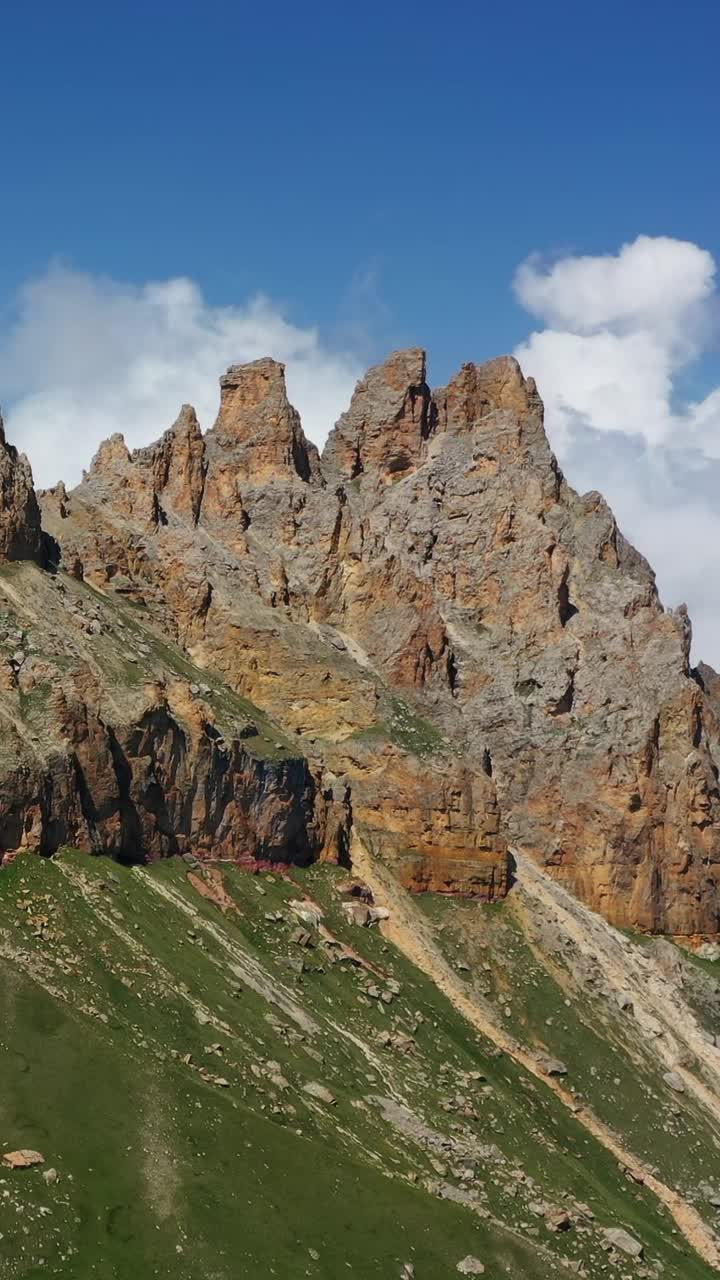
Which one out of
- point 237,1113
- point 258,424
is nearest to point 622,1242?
point 237,1113

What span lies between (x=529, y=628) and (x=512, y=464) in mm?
21840

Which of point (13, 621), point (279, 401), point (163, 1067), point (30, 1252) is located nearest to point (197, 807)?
point (13, 621)

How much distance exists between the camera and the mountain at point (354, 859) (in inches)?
2438

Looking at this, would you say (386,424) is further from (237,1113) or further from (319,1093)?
(237,1113)

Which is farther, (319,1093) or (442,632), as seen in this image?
(442,632)

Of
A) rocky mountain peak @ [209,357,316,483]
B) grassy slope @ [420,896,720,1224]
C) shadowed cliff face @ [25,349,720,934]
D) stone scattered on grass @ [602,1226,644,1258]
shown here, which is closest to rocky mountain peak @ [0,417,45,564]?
shadowed cliff face @ [25,349,720,934]

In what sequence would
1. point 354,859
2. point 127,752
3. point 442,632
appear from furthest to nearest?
point 442,632, point 354,859, point 127,752

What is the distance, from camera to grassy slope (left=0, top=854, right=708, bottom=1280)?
55.1m

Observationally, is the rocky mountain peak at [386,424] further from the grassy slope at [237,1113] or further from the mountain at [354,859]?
the grassy slope at [237,1113]

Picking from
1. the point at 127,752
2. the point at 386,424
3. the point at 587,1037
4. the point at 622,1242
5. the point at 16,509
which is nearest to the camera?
the point at 622,1242

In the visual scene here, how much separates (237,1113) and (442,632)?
80201mm

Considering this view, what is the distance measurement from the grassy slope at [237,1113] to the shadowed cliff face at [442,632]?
29282 millimetres

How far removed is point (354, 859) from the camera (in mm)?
115875

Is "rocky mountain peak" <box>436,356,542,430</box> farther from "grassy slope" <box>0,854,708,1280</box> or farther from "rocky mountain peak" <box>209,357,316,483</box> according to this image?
"grassy slope" <box>0,854,708,1280</box>
